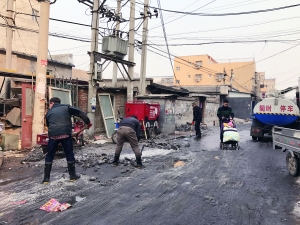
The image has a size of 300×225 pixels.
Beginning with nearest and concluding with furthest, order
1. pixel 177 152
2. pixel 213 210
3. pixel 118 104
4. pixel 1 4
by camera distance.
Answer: pixel 213 210 → pixel 177 152 → pixel 118 104 → pixel 1 4

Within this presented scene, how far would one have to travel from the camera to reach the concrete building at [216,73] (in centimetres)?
5544

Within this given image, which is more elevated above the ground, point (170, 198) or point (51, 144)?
point (51, 144)

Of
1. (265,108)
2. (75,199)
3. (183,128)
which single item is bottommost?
(75,199)

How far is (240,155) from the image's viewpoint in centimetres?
906

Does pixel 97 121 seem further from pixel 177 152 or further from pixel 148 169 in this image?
pixel 148 169

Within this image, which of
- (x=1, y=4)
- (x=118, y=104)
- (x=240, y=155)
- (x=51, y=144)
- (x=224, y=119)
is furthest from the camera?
(x=1, y=4)

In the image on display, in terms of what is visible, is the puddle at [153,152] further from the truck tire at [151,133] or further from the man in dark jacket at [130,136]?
the truck tire at [151,133]

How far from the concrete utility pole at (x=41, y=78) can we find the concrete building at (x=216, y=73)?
40742 millimetres

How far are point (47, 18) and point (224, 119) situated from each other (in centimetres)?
787

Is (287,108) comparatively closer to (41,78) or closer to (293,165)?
(293,165)

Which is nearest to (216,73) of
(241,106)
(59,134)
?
(241,106)

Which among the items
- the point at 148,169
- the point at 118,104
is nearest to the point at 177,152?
the point at 148,169

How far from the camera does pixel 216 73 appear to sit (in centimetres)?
5862

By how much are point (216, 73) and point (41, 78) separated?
52835mm
